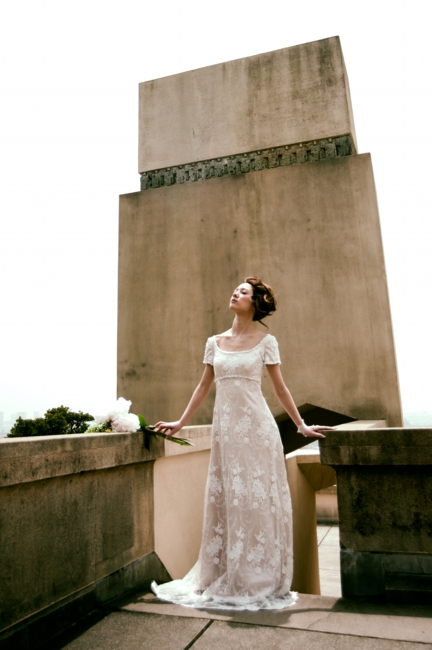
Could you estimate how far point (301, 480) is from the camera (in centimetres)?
853

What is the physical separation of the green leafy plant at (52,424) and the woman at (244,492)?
987cm

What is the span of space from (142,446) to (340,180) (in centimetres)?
627

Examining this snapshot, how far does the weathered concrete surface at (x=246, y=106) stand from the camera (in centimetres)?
832

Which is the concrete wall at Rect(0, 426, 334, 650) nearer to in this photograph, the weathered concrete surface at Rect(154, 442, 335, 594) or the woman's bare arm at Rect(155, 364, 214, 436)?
the weathered concrete surface at Rect(154, 442, 335, 594)

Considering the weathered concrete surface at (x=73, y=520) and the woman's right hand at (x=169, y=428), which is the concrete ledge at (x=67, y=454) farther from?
the woman's right hand at (x=169, y=428)

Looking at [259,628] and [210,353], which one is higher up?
[210,353]

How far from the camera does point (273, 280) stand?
316 inches

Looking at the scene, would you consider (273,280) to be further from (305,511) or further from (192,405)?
(192,405)

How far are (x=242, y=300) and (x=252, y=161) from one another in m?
6.12

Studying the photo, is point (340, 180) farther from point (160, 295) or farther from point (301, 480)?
point (301, 480)

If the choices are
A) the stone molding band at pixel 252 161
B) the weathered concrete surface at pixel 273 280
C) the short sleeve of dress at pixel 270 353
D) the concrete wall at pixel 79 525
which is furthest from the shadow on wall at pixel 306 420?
the short sleeve of dress at pixel 270 353

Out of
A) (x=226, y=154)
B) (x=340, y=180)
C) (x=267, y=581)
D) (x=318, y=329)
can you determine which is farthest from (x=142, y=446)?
(x=226, y=154)

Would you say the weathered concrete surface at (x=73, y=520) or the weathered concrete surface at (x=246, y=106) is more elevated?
the weathered concrete surface at (x=246, y=106)

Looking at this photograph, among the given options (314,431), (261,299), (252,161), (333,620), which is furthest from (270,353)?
(252,161)
